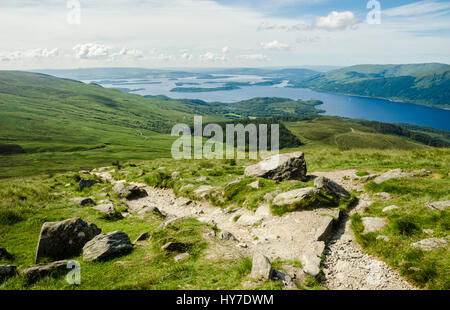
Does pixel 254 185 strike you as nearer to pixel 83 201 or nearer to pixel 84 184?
pixel 83 201

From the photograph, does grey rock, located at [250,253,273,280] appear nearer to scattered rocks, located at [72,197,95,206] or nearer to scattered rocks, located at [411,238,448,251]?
scattered rocks, located at [411,238,448,251]

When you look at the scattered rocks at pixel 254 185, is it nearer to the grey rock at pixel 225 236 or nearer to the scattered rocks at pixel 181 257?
the grey rock at pixel 225 236

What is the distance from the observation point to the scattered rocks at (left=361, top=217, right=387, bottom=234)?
11430mm

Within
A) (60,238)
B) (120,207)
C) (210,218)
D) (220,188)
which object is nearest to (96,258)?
(60,238)

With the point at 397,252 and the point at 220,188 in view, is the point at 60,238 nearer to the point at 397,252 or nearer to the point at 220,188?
the point at 220,188

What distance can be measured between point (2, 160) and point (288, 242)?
641 feet

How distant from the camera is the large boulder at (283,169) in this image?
20.8 metres

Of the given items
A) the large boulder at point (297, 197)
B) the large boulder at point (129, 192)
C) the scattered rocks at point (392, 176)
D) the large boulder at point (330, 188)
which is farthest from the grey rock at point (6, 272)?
the scattered rocks at point (392, 176)

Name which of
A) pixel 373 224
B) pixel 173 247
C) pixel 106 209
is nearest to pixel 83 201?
pixel 106 209

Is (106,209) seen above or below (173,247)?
below

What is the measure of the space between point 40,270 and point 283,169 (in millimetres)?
17148

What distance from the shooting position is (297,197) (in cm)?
1467

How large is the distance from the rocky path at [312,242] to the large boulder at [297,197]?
69cm

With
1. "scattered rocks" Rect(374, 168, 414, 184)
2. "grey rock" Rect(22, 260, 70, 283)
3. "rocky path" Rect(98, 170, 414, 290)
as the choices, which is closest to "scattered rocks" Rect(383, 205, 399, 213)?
"rocky path" Rect(98, 170, 414, 290)
